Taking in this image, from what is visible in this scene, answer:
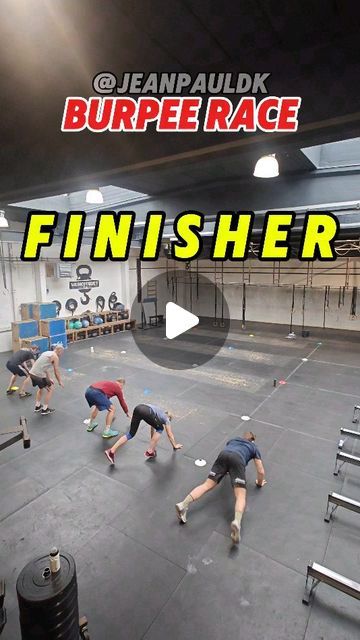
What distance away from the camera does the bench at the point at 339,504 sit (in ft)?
11.1

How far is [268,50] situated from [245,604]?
12.3ft

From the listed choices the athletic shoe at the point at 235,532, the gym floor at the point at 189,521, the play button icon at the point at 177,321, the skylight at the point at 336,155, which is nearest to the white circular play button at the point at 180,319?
the play button icon at the point at 177,321

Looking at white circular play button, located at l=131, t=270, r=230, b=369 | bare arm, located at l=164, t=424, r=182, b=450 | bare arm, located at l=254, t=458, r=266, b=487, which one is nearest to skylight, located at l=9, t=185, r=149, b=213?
bare arm, located at l=164, t=424, r=182, b=450

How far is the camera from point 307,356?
10.1 metres

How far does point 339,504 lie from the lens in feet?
11.4

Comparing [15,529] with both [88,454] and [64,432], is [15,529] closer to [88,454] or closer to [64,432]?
[88,454]

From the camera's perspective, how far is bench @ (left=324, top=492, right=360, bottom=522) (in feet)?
11.1

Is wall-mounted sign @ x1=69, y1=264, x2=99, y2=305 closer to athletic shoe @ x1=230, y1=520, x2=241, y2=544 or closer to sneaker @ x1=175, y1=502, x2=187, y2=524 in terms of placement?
sneaker @ x1=175, y1=502, x2=187, y2=524

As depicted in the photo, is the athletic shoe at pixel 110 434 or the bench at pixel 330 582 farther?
the athletic shoe at pixel 110 434

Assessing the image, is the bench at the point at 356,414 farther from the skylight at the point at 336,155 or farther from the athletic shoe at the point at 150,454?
the skylight at the point at 336,155

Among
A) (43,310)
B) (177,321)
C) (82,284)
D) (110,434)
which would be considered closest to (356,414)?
(110,434)

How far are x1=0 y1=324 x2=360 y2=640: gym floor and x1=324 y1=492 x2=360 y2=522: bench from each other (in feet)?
0.26

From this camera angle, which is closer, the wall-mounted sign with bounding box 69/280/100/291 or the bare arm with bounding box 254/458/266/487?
the bare arm with bounding box 254/458/266/487

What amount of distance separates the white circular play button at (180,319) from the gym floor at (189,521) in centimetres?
356
